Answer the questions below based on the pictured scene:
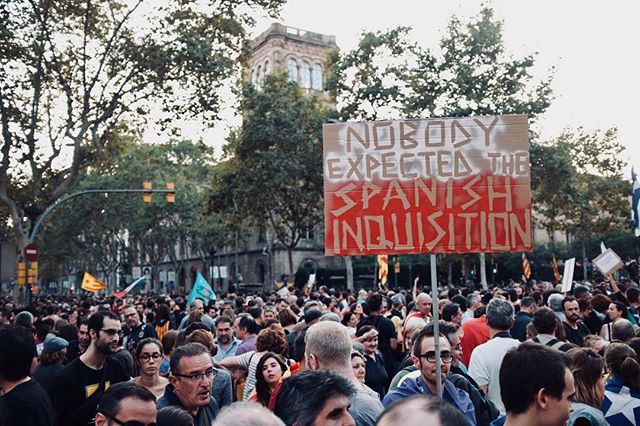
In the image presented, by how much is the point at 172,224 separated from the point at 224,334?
46783mm

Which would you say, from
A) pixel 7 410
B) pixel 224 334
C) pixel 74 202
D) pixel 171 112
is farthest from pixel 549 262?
pixel 7 410

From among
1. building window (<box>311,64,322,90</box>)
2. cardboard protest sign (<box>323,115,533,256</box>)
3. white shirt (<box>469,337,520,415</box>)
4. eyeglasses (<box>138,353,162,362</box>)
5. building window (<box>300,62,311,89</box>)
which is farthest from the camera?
building window (<box>311,64,322,90</box>)

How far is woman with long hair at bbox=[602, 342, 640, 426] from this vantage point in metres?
4.60

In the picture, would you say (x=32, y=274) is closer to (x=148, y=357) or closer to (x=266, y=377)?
(x=148, y=357)

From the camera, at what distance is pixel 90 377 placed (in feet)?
19.2

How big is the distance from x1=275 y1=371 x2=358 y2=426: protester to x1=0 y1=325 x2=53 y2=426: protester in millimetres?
1781

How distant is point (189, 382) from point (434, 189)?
249cm

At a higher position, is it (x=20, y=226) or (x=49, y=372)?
Answer: (x=20, y=226)

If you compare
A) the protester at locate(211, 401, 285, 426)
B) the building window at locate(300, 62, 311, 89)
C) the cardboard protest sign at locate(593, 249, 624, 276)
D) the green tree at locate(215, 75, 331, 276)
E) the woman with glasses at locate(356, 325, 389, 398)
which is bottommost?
the woman with glasses at locate(356, 325, 389, 398)

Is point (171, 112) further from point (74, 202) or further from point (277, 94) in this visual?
point (74, 202)

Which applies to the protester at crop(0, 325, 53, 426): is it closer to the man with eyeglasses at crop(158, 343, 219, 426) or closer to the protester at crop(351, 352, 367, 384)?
the man with eyeglasses at crop(158, 343, 219, 426)

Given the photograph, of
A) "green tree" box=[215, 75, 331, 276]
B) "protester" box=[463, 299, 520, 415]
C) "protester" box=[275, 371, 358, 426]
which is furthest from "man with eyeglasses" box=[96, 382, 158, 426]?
"green tree" box=[215, 75, 331, 276]

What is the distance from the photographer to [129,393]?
378cm

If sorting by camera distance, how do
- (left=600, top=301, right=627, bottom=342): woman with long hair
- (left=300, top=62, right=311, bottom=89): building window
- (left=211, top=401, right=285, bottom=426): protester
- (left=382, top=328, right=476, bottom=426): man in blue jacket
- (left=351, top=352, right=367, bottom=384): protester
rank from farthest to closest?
(left=300, top=62, right=311, bottom=89): building window, (left=600, top=301, right=627, bottom=342): woman with long hair, (left=351, top=352, right=367, bottom=384): protester, (left=382, top=328, right=476, bottom=426): man in blue jacket, (left=211, top=401, right=285, bottom=426): protester
